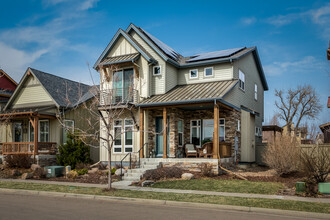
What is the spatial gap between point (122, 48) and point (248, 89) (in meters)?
9.18

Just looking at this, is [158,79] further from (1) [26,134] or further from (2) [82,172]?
(1) [26,134]

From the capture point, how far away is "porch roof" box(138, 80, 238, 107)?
17609mm

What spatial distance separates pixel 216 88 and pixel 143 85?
4.45 metres

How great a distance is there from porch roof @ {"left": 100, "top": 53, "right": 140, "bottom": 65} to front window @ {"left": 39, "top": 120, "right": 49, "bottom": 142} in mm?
7065

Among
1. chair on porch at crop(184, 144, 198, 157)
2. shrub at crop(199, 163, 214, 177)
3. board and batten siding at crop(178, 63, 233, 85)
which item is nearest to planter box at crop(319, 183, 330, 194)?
shrub at crop(199, 163, 214, 177)

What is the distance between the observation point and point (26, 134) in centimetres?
2517

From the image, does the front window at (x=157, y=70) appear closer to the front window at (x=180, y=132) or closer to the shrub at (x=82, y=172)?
the front window at (x=180, y=132)

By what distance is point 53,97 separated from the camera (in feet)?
77.4

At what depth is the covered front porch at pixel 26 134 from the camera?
22.0 meters

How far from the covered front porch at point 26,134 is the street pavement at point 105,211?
1136 cm

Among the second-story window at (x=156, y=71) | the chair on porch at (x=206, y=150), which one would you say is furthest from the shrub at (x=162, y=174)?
the second-story window at (x=156, y=71)

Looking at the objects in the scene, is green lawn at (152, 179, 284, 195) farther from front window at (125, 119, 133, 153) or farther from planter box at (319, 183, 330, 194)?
front window at (125, 119, 133, 153)

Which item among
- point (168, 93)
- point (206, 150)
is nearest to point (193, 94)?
point (168, 93)

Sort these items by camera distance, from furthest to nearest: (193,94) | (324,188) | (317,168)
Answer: (193,94)
(317,168)
(324,188)
